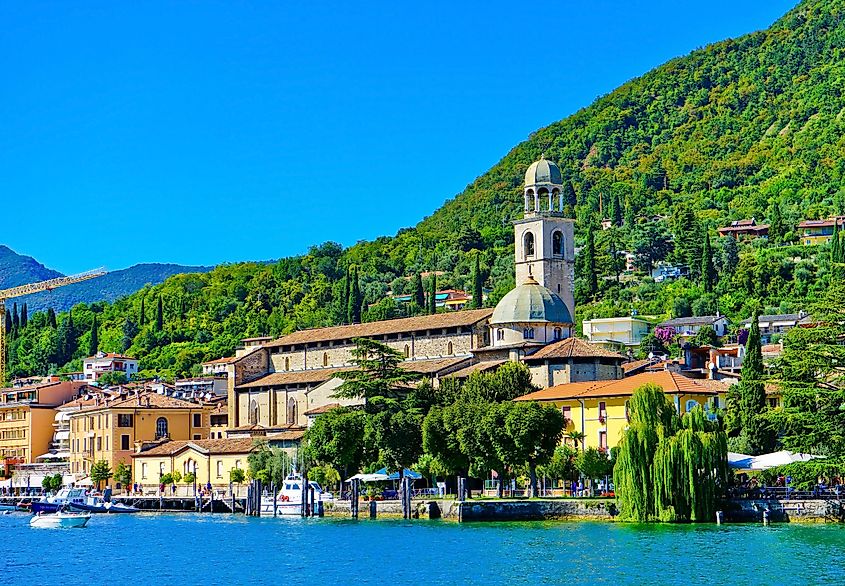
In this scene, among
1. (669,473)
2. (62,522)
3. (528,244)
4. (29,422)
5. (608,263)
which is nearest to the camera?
(669,473)

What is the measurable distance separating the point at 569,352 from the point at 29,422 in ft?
182

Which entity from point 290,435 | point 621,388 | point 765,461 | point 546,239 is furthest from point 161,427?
point 765,461

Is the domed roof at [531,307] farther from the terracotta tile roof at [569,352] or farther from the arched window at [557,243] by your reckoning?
the arched window at [557,243]

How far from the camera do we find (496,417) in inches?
2662

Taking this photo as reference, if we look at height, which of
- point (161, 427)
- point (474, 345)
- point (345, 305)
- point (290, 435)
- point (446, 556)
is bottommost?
point (446, 556)

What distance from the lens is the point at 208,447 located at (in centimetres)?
9338

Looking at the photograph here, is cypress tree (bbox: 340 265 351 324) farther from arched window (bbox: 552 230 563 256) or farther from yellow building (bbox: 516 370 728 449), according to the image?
yellow building (bbox: 516 370 728 449)

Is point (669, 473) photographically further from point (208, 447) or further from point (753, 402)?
point (208, 447)

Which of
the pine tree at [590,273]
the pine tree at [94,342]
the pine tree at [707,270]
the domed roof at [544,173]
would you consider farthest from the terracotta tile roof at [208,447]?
the pine tree at [94,342]

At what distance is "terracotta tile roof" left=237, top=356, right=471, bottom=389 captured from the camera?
88.1 meters

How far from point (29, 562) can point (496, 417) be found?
73.8ft

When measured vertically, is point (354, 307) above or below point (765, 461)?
above

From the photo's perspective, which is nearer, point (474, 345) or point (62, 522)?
point (62, 522)

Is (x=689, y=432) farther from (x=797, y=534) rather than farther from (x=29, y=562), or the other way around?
(x=29, y=562)
